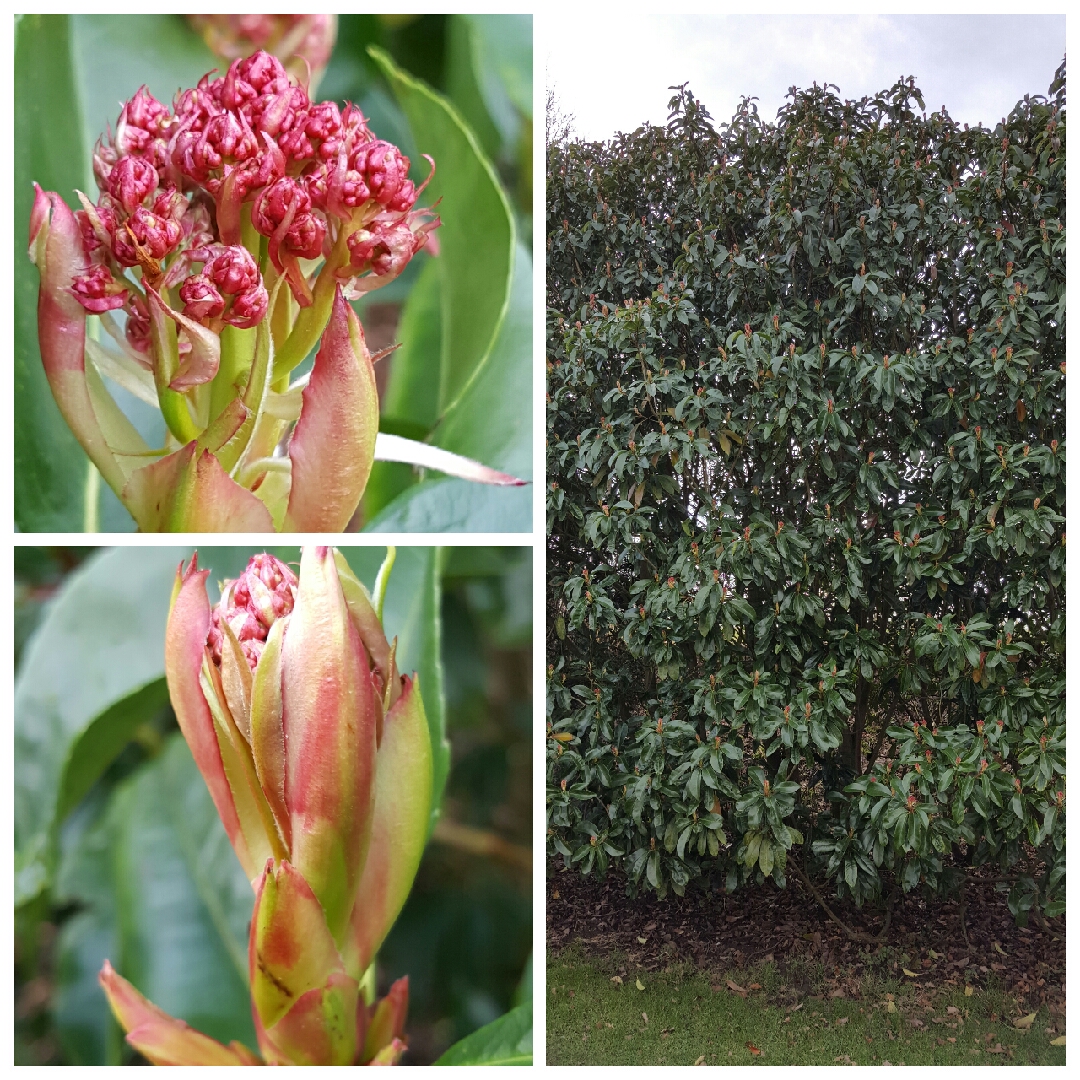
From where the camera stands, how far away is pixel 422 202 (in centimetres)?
141

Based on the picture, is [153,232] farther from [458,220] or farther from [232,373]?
[458,220]

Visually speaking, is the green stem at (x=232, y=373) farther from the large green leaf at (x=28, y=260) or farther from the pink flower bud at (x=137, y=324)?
the large green leaf at (x=28, y=260)

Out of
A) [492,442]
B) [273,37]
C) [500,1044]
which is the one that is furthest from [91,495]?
[500,1044]

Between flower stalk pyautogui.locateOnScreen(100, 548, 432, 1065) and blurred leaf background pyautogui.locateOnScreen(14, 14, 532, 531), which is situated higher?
blurred leaf background pyautogui.locateOnScreen(14, 14, 532, 531)

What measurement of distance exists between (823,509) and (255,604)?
4.23 feet

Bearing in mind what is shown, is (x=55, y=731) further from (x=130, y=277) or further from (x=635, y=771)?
(x=635, y=771)

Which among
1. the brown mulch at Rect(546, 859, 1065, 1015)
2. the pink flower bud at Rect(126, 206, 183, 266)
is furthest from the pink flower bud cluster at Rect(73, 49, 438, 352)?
the brown mulch at Rect(546, 859, 1065, 1015)

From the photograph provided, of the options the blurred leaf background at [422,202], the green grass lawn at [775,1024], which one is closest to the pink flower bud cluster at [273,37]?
the blurred leaf background at [422,202]

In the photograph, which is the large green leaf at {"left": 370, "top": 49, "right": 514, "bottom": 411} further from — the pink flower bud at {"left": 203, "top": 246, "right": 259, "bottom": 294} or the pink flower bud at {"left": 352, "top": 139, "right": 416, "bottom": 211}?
the pink flower bud at {"left": 203, "top": 246, "right": 259, "bottom": 294}

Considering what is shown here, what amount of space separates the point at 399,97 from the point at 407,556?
2.27 ft

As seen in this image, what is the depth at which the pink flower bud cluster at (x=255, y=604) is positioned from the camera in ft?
4.33

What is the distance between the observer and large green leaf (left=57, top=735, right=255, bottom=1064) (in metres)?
1.43

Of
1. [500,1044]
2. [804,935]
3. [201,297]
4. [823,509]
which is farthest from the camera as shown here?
[804,935]

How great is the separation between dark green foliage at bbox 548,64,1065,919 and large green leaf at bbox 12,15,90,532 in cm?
108
